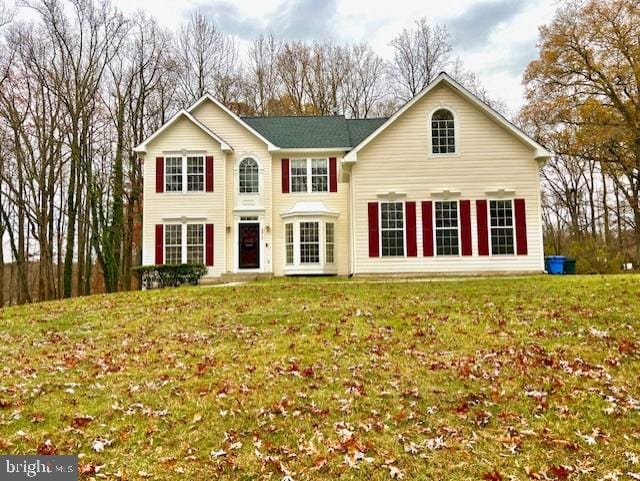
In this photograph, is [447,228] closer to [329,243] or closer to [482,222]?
[482,222]

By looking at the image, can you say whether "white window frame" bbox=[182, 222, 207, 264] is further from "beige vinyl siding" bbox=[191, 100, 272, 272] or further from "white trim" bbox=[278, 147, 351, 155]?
"white trim" bbox=[278, 147, 351, 155]

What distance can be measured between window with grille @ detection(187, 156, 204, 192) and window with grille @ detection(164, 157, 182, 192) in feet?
1.22

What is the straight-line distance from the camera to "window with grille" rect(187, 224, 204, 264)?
1986 cm

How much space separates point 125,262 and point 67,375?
78.2 feet

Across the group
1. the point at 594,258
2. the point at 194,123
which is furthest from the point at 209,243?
the point at 594,258

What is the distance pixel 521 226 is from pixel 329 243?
727 cm

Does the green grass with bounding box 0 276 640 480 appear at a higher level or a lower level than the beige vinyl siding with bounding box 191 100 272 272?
lower

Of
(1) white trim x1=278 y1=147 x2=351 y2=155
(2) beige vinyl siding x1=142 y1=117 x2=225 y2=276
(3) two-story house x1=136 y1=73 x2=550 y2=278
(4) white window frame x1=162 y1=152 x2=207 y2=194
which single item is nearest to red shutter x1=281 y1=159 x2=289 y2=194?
(3) two-story house x1=136 y1=73 x2=550 y2=278

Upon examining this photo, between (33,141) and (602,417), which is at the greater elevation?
(33,141)

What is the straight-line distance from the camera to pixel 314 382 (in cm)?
626

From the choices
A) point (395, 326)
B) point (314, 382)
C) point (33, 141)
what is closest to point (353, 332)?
point (395, 326)

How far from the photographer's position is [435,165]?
17.6 metres

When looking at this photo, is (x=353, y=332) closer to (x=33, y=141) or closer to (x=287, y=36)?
(x=33, y=141)

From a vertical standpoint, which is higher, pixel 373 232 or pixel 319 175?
pixel 319 175
